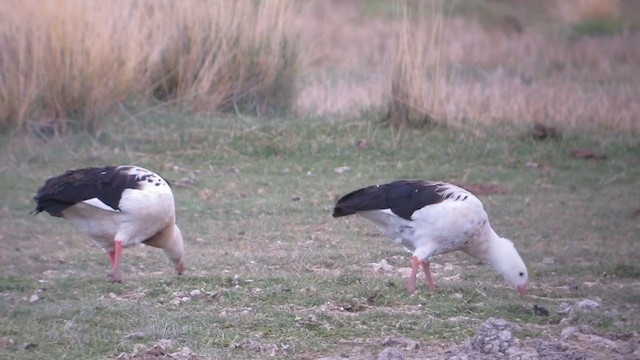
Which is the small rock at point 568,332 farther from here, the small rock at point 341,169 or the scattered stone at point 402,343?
the small rock at point 341,169

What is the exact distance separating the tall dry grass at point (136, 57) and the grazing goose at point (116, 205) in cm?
478

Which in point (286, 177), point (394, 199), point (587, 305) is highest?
point (394, 199)

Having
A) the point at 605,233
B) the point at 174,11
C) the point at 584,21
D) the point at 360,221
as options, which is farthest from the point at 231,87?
the point at 584,21

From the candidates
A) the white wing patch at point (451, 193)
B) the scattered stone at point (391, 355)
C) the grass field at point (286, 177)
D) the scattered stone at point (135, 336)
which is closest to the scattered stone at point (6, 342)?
the grass field at point (286, 177)

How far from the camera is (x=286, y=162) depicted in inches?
472

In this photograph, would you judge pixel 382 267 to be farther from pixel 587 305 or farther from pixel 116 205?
pixel 116 205

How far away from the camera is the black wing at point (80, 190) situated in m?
7.17

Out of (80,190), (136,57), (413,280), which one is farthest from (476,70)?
(80,190)

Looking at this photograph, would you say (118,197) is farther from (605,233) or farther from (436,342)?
(605,233)

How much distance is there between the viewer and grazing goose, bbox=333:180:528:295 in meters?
7.12

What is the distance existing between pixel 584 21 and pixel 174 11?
401 inches

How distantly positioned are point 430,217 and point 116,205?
2.04 m

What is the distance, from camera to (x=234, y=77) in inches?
543

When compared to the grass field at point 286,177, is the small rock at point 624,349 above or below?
above
